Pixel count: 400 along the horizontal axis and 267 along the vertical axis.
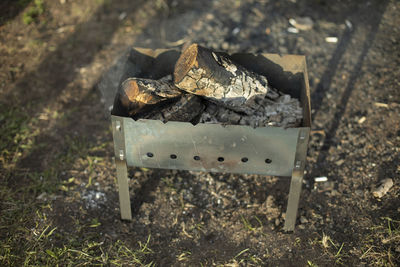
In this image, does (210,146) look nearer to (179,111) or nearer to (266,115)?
(179,111)

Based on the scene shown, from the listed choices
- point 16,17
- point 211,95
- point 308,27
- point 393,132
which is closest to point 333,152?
point 393,132

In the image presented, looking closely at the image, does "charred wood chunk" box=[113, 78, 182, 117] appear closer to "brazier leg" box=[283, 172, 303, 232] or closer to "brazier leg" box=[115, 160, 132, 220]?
"brazier leg" box=[115, 160, 132, 220]

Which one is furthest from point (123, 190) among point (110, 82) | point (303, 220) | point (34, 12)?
point (34, 12)

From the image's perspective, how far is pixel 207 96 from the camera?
8.62ft

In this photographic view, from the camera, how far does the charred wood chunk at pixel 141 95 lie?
8.36 feet

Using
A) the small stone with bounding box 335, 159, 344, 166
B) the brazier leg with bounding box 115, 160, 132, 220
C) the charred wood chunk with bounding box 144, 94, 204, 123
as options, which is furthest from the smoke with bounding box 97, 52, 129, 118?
the small stone with bounding box 335, 159, 344, 166

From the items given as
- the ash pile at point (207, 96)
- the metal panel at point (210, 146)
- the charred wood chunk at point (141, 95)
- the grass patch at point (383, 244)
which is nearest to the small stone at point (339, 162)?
the grass patch at point (383, 244)

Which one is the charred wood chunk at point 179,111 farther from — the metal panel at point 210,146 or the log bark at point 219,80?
the metal panel at point 210,146

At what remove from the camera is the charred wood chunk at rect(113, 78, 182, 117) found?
2549mm

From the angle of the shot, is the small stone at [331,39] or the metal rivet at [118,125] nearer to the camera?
the metal rivet at [118,125]

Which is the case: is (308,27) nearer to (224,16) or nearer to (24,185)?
(224,16)

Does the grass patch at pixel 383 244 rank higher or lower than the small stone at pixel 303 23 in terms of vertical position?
lower

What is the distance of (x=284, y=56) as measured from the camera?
9.37ft

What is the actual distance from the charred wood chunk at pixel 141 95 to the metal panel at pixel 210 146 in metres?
0.21
